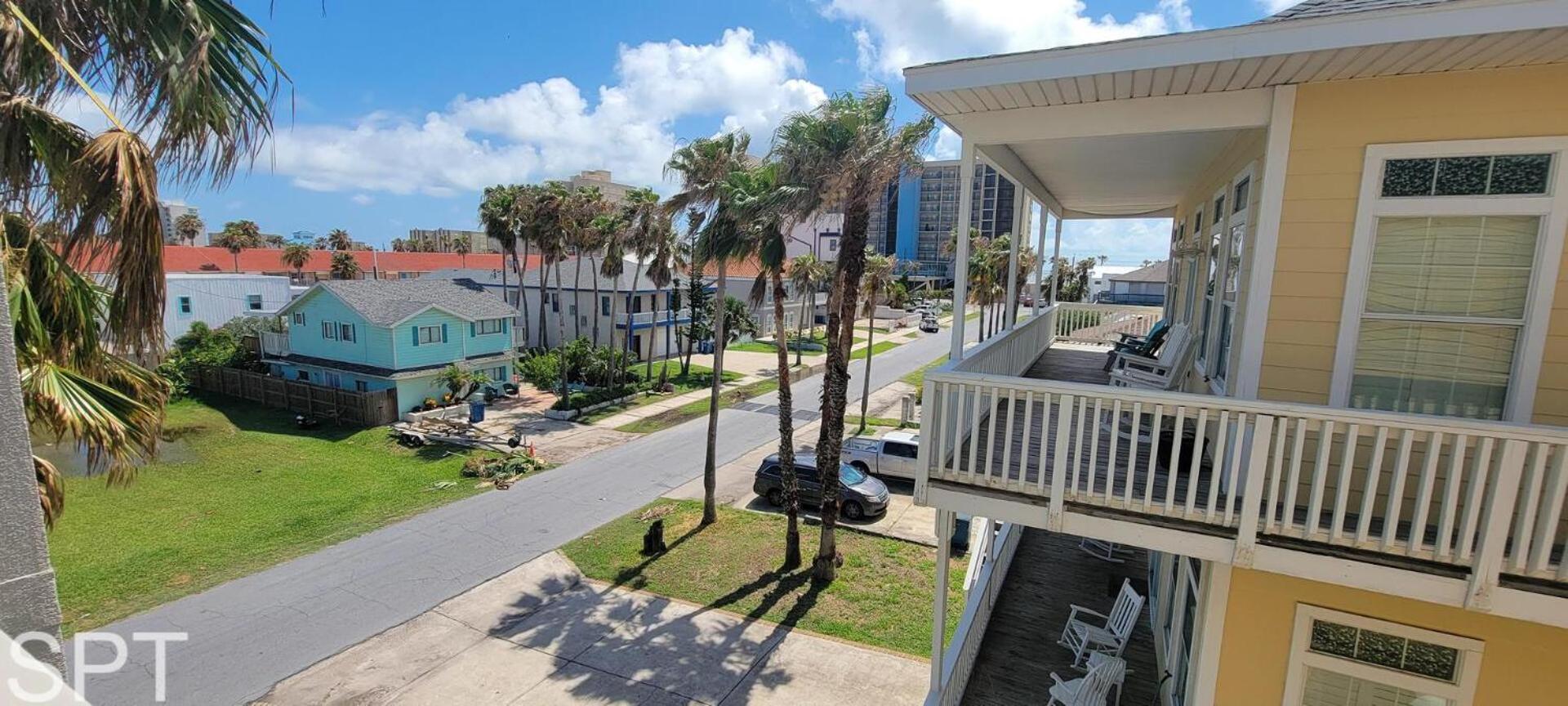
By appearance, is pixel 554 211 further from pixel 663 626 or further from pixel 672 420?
pixel 663 626

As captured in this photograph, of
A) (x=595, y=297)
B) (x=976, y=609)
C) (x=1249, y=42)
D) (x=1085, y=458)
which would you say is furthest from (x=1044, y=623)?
(x=595, y=297)

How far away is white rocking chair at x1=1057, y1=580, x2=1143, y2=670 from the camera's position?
748 centimetres

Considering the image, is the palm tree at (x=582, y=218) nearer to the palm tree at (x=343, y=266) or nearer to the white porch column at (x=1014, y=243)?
the white porch column at (x=1014, y=243)

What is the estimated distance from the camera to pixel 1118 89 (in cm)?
487

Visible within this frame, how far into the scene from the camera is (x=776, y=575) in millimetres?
12891

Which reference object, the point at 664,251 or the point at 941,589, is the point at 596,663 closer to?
the point at 941,589

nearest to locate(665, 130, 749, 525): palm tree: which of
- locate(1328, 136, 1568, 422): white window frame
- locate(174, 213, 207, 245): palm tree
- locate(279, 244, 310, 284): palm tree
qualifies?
locate(1328, 136, 1568, 422): white window frame

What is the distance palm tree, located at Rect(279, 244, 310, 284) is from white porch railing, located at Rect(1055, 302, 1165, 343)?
2420 inches

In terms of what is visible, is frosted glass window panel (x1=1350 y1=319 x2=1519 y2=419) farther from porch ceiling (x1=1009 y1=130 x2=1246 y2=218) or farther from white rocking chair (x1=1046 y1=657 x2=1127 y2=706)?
white rocking chair (x1=1046 y1=657 x2=1127 y2=706)

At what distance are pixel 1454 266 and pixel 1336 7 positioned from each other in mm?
1973

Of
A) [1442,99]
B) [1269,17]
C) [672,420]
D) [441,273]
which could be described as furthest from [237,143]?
[441,273]

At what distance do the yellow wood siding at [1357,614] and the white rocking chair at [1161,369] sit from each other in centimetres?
289

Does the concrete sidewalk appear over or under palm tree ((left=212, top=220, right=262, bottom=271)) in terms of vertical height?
under

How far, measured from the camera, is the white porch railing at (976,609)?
21.0 ft
